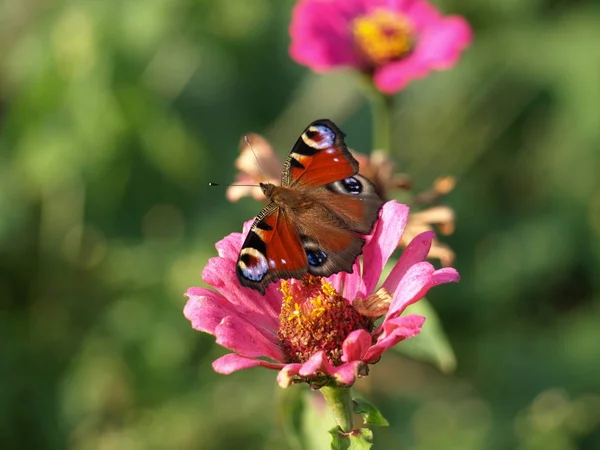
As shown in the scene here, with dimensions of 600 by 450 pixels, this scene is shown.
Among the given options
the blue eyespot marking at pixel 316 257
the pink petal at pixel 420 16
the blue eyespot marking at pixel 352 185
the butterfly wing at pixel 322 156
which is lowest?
the pink petal at pixel 420 16

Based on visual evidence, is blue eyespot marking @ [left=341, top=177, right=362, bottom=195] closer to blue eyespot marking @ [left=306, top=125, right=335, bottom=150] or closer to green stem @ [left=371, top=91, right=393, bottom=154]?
blue eyespot marking @ [left=306, top=125, right=335, bottom=150]

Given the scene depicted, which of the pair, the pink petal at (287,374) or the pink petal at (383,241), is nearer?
the pink petal at (287,374)

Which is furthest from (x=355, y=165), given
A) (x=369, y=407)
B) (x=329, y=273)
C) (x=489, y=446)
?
(x=489, y=446)

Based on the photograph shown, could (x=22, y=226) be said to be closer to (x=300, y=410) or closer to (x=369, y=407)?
(x=300, y=410)

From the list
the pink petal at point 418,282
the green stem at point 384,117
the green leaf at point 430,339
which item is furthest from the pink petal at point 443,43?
the pink petal at point 418,282

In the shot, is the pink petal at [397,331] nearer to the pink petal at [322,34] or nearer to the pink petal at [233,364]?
the pink petal at [233,364]

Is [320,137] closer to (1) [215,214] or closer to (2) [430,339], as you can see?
(2) [430,339]

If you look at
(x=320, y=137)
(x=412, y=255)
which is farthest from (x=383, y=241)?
(x=320, y=137)

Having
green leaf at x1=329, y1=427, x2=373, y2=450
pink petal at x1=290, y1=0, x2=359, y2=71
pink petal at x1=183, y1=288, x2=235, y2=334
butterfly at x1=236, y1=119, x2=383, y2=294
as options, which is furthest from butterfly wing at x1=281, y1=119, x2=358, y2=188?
pink petal at x1=290, y1=0, x2=359, y2=71
